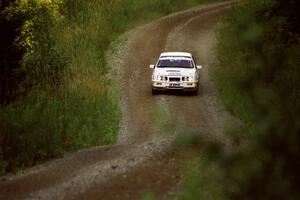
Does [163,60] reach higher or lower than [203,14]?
lower

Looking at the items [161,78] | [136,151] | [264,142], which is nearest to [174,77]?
[161,78]

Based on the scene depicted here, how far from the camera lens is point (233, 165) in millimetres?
3646

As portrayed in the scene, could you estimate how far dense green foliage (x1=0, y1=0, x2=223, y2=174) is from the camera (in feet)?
55.9

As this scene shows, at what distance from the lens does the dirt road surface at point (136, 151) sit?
44.8ft

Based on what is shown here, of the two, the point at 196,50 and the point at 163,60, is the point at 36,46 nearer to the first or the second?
the point at 163,60

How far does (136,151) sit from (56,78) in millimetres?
10943

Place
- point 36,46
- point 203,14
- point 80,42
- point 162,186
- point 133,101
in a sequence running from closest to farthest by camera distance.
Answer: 1. point 162,186
2. point 133,101
3. point 36,46
4. point 80,42
5. point 203,14

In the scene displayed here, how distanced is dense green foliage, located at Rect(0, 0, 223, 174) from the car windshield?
275cm

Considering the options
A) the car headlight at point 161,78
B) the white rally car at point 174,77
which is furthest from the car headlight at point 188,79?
the car headlight at point 161,78

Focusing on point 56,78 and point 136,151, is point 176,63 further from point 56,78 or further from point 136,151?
point 136,151

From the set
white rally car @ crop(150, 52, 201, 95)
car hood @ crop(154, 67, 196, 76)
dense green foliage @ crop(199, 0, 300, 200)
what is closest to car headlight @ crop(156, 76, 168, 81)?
white rally car @ crop(150, 52, 201, 95)

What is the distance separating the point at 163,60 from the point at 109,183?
38.0ft

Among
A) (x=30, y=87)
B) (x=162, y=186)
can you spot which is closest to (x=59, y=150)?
(x=162, y=186)

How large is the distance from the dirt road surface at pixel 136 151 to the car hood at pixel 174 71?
114cm
